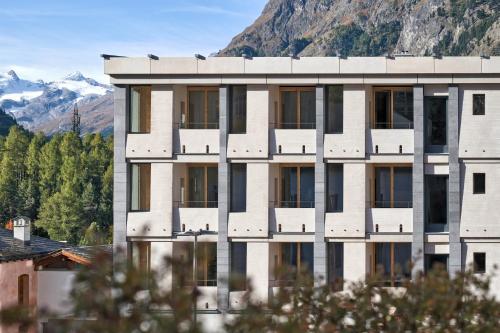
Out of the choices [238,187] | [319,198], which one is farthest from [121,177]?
[319,198]

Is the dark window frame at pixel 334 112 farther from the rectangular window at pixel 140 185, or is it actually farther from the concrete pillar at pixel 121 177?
the concrete pillar at pixel 121 177

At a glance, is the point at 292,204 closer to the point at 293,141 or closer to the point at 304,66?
the point at 293,141

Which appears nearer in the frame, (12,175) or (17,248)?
(17,248)

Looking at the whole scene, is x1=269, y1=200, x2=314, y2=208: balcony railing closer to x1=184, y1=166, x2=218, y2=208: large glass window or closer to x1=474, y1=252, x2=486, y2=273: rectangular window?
x1=184, y1=166, x2=218, y2=208: large glass window

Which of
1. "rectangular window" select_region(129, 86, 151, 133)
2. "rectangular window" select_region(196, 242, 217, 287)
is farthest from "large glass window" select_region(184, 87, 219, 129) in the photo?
"rectangular window" select_region(196, 242, 217, 287)

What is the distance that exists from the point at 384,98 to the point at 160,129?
822cm

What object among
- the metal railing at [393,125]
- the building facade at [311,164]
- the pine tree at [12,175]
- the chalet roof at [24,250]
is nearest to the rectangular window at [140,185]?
the building facade at [311,164]

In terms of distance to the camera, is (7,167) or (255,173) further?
Answer: (7,167)

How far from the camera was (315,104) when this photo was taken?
140 ft

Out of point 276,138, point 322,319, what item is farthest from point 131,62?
point 322,319

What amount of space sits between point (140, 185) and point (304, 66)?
746cm

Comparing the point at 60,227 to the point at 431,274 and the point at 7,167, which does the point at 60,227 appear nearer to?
the point at 7,167

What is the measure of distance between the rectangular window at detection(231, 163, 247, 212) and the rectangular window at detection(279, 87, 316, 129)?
217cm

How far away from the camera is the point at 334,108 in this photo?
4294cm
